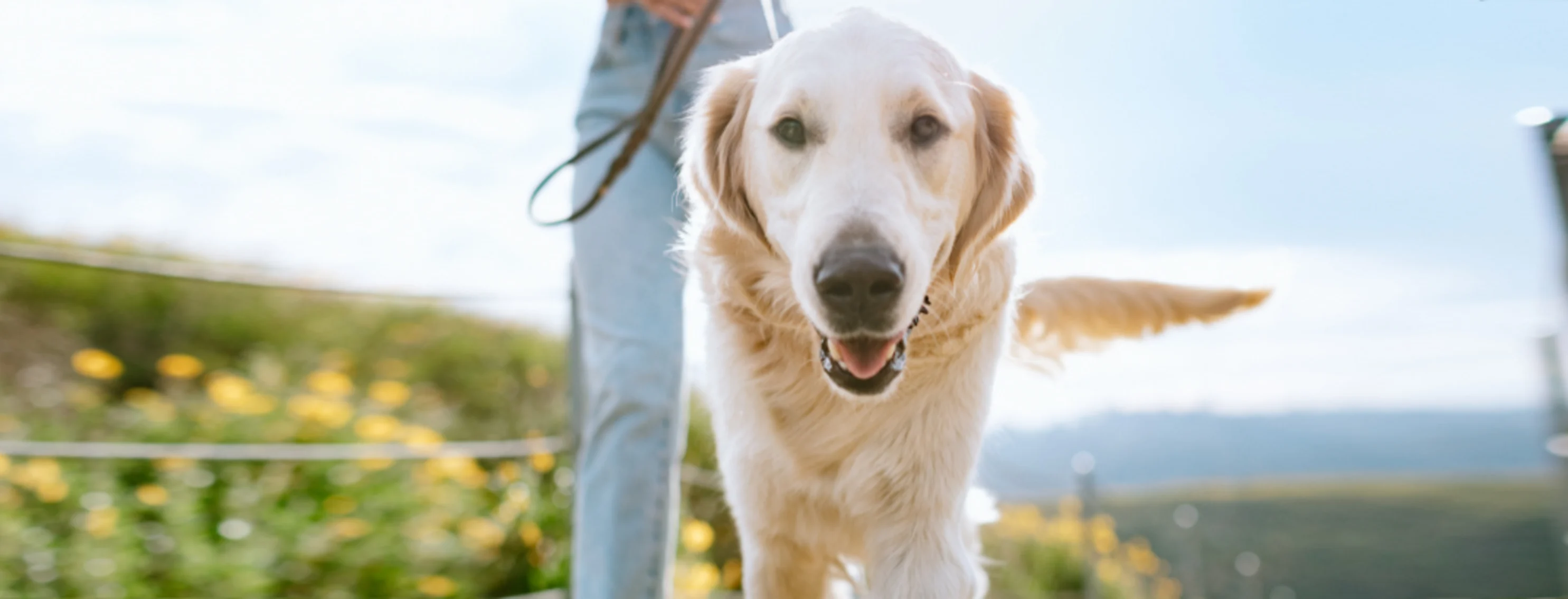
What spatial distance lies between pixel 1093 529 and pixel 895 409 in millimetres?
3744

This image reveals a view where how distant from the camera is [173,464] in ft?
10.8

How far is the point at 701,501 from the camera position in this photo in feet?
14.4

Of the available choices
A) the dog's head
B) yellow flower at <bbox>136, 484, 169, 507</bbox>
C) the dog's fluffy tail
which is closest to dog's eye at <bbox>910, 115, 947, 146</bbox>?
the dog's head

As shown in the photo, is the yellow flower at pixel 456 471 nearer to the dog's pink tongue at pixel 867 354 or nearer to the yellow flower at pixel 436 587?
the yellow flower at pixel 436 587

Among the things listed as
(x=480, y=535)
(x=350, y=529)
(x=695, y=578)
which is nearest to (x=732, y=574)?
(x=695, y=578)

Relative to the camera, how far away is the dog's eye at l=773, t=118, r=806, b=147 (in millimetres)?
1480

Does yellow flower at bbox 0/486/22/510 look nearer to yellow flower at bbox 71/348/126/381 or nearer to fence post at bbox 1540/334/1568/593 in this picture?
yellow flower at bbox 71/348/126/381

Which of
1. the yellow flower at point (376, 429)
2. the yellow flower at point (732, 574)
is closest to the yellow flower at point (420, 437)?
the yellow flower at point (376, 429)

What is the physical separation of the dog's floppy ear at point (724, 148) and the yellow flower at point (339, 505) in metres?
2.16

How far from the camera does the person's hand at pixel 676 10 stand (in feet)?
6.46

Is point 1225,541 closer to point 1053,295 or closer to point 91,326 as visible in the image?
point 1053,295

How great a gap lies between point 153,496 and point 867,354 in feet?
8.70

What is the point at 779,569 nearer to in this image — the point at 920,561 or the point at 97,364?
the point at 920,561

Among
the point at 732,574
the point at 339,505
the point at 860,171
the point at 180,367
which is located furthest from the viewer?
the point at 732,574
